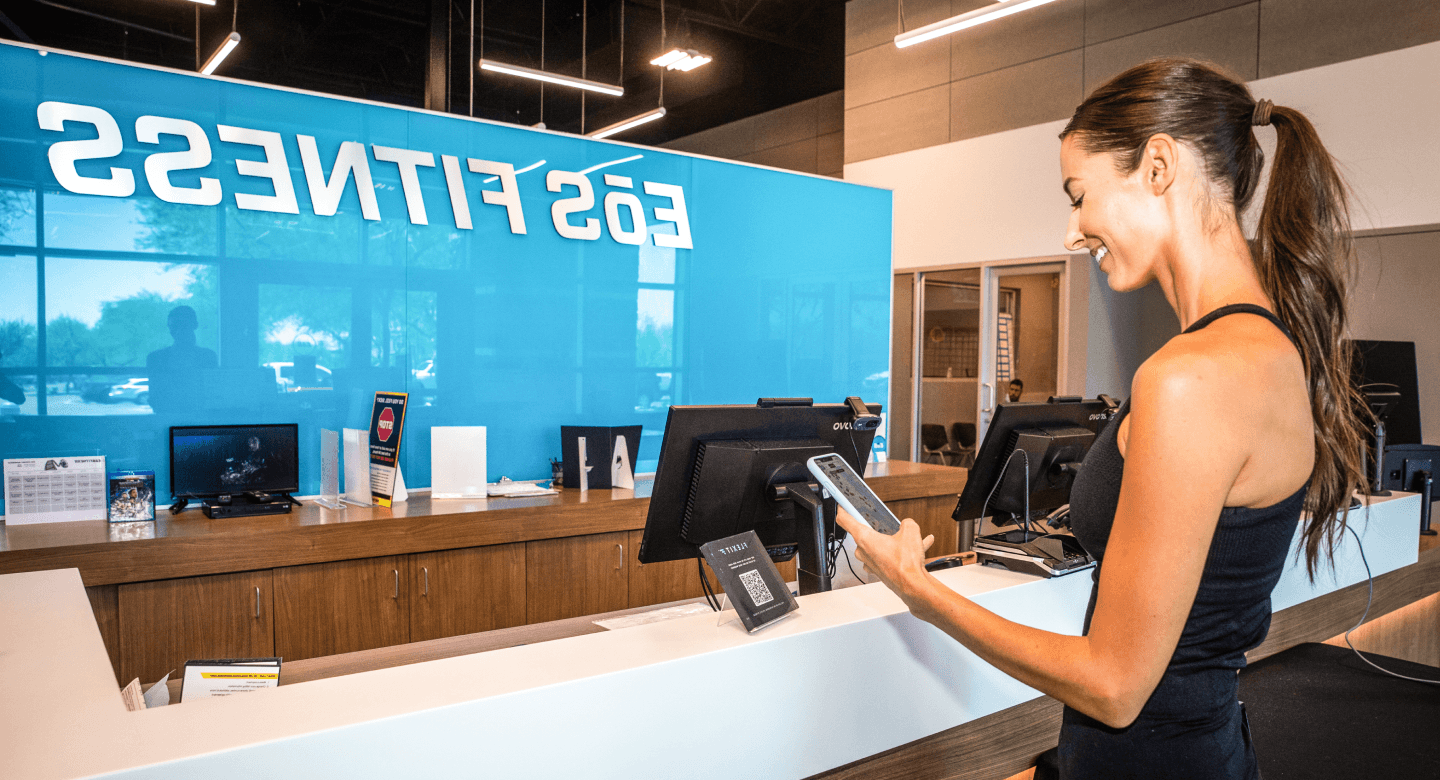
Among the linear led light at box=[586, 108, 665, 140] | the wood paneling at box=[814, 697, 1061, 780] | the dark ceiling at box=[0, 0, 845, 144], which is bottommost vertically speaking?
the wood paneling at box=[814, 697, 1061, 780]

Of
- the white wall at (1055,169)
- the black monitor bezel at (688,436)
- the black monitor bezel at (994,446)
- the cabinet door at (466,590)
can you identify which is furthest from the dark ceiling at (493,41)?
the black monitor bezel at (688,436)

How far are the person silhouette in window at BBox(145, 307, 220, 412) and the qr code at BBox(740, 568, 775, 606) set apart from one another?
2.68 m

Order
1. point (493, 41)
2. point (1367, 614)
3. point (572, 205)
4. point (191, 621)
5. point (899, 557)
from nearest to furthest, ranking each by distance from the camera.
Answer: point (899, 557) < point (191, 621) < point (1367, 614) < point (572, 205) < point (493, 41)

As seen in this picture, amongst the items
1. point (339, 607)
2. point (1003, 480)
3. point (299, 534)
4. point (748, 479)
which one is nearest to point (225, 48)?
point (299, 534)

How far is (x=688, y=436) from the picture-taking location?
1.55 metres

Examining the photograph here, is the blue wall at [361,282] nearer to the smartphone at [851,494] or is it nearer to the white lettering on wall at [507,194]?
the white lettering on wall at [507,194]

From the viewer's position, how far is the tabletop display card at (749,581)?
4.26 ft

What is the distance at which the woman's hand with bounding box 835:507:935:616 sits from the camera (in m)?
1.02

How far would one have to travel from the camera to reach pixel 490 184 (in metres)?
3.83

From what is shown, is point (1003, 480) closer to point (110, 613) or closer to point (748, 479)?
point (748, 479)

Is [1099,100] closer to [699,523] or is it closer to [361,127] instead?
[699,523]

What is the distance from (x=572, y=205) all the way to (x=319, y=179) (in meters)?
1.11

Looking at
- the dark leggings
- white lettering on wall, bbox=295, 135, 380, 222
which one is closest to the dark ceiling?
white lettering on wall, bbox=295, 135, 380, 222

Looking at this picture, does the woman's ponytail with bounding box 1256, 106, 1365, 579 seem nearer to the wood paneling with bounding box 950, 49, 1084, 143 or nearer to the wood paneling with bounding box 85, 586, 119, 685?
the wood paneling with bounding box 85, 586, 119, 685
